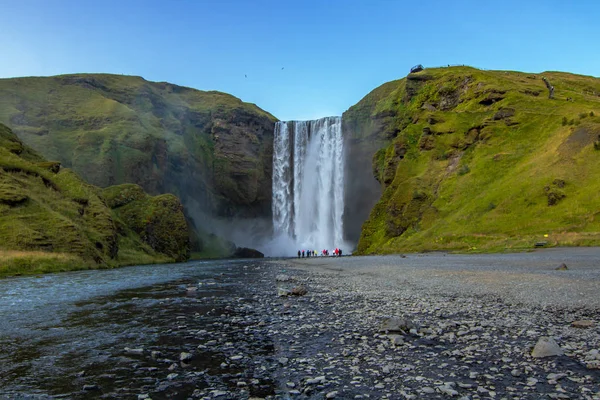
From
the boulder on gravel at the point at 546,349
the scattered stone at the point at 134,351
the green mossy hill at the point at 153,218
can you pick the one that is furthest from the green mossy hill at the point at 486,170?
the green mossy hill at the point at 153,218

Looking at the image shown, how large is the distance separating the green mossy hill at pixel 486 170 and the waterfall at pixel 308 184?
58.6ft

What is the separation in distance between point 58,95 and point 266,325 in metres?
136

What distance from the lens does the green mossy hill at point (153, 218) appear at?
75.6 meters

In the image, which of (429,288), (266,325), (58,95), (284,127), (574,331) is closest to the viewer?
(574,331)

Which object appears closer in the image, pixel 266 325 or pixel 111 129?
pixel 266 325

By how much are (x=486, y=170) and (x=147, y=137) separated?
270ft

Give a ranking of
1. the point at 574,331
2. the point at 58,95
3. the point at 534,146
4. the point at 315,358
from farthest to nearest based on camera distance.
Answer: the point at 58,95
the point at 534,146
the point at 574,331
the point at 315,358

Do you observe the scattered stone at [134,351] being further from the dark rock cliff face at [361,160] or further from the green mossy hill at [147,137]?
the green mossy hill at [147,137]

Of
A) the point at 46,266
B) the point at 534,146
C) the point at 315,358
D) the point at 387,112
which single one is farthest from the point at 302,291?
the point at 387,112

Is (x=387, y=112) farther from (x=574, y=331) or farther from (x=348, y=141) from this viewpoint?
(x=574, y=331)

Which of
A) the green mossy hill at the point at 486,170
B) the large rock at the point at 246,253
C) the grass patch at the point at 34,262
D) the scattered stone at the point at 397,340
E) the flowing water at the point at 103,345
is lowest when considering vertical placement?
the large rock at the point at 246,253

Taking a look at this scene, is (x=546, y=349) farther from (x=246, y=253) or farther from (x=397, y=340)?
(x=246, y=253)

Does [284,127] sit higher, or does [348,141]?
[284,127]

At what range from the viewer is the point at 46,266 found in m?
37.6
